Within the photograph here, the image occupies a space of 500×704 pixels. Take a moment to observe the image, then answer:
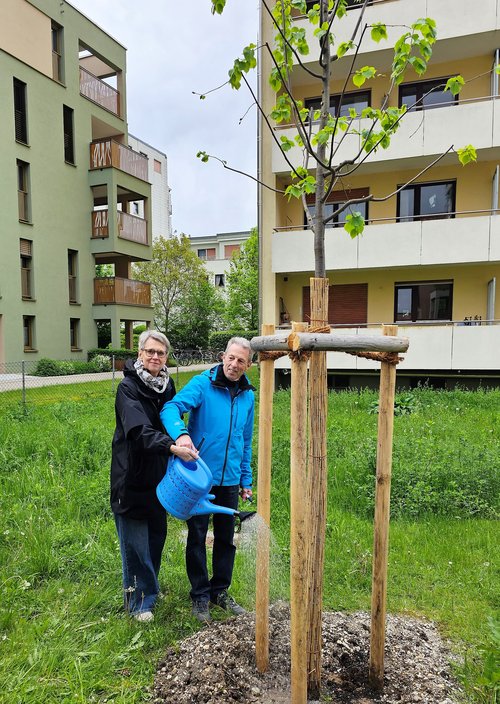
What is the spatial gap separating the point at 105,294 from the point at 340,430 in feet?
53.4

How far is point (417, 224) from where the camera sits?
1224 cm

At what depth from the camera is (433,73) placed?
526 inches

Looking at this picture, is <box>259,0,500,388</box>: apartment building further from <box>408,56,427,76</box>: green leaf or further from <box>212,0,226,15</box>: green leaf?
<box>212,0,226,15</box>: green leaf

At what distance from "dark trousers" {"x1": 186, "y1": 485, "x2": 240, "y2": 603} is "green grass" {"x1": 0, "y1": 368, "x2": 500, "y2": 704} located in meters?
0.19

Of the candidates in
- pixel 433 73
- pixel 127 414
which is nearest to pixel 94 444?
pixel 127 414

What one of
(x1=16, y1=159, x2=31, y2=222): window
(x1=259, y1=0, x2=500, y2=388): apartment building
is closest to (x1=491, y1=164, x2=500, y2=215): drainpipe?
(x1=259, y1=0, x2=500, y2=388): apartment building

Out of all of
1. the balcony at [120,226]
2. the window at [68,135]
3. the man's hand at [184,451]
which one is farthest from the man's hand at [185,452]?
the window at [68,135]

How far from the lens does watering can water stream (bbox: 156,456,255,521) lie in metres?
2.40

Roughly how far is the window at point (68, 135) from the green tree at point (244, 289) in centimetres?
1291

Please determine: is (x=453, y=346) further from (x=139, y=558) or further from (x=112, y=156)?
(x=112, y=156)

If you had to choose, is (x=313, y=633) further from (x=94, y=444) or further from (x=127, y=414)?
(x=94, y=444)

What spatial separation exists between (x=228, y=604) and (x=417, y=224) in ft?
37.5

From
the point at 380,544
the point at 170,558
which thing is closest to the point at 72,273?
the point at 170,558

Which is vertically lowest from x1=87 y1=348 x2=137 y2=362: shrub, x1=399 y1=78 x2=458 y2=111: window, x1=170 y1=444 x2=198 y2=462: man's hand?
x1=87 y1=348 x2=137 y2=362: shrub
